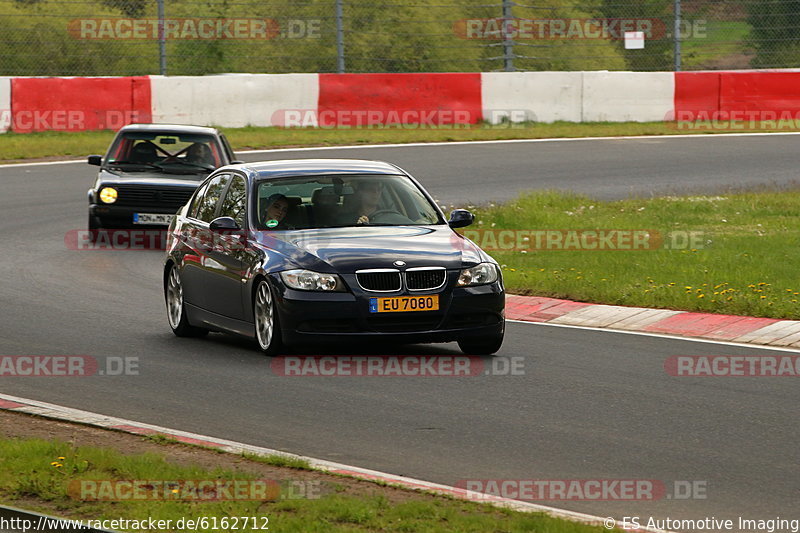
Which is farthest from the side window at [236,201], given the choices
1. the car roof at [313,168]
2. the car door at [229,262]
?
the car roof at [313,168]

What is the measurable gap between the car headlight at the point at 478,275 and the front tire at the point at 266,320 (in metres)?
1.39

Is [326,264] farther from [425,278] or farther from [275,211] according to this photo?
[275,211]

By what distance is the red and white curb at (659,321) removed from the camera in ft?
40.7

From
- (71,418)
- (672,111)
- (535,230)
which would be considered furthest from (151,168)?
(672,111)

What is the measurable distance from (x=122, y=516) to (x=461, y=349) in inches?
211

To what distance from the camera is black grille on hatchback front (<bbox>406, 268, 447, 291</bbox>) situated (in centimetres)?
1076

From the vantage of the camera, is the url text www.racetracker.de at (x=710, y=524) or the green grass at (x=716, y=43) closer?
the url text www.racetracker.de at (x=710, y=524)

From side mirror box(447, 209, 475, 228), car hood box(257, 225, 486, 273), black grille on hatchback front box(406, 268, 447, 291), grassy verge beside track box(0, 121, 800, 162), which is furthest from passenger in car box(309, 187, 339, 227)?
grassy verge beside track box(0, 121, 800, 162)

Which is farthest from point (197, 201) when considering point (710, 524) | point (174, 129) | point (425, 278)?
point (710, 524)

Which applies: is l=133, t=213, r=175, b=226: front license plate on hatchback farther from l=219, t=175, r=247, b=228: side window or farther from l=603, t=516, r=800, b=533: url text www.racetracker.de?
l=603, t=516, r=800, b=533: url text www.racetracker.de

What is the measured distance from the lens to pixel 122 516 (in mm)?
6551

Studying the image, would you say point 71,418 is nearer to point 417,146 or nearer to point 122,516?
point 122,516

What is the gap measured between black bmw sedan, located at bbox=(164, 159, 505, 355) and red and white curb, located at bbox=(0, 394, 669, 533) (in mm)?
2065

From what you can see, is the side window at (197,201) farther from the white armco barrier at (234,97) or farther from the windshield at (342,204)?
the white armco barrier at (234,97)
